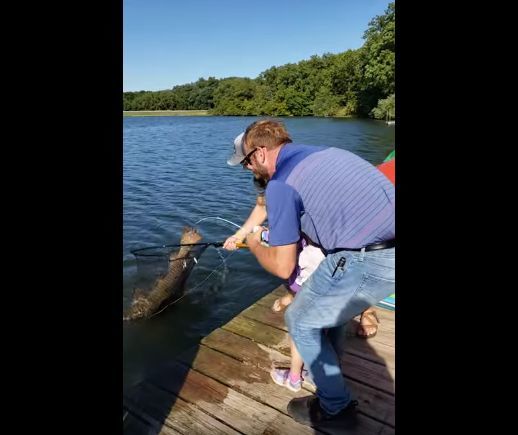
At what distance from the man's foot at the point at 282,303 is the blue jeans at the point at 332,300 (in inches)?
76.9

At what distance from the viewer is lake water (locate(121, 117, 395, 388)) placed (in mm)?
6852

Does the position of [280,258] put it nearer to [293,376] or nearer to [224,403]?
[293,376]

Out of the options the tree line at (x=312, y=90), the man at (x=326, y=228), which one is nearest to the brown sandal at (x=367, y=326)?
the man at (x=326, y=228)

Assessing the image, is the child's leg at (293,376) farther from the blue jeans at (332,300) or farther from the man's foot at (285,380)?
the blue jeans at (332,300)

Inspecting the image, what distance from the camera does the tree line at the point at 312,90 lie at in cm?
6088

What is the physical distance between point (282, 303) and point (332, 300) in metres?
2.34

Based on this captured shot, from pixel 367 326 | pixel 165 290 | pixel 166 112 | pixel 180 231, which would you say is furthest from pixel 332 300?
pixel 166 112

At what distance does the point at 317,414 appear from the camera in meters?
3.10

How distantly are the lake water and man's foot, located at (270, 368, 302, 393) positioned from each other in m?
2.17

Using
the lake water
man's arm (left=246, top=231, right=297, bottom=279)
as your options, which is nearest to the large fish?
the lake water
